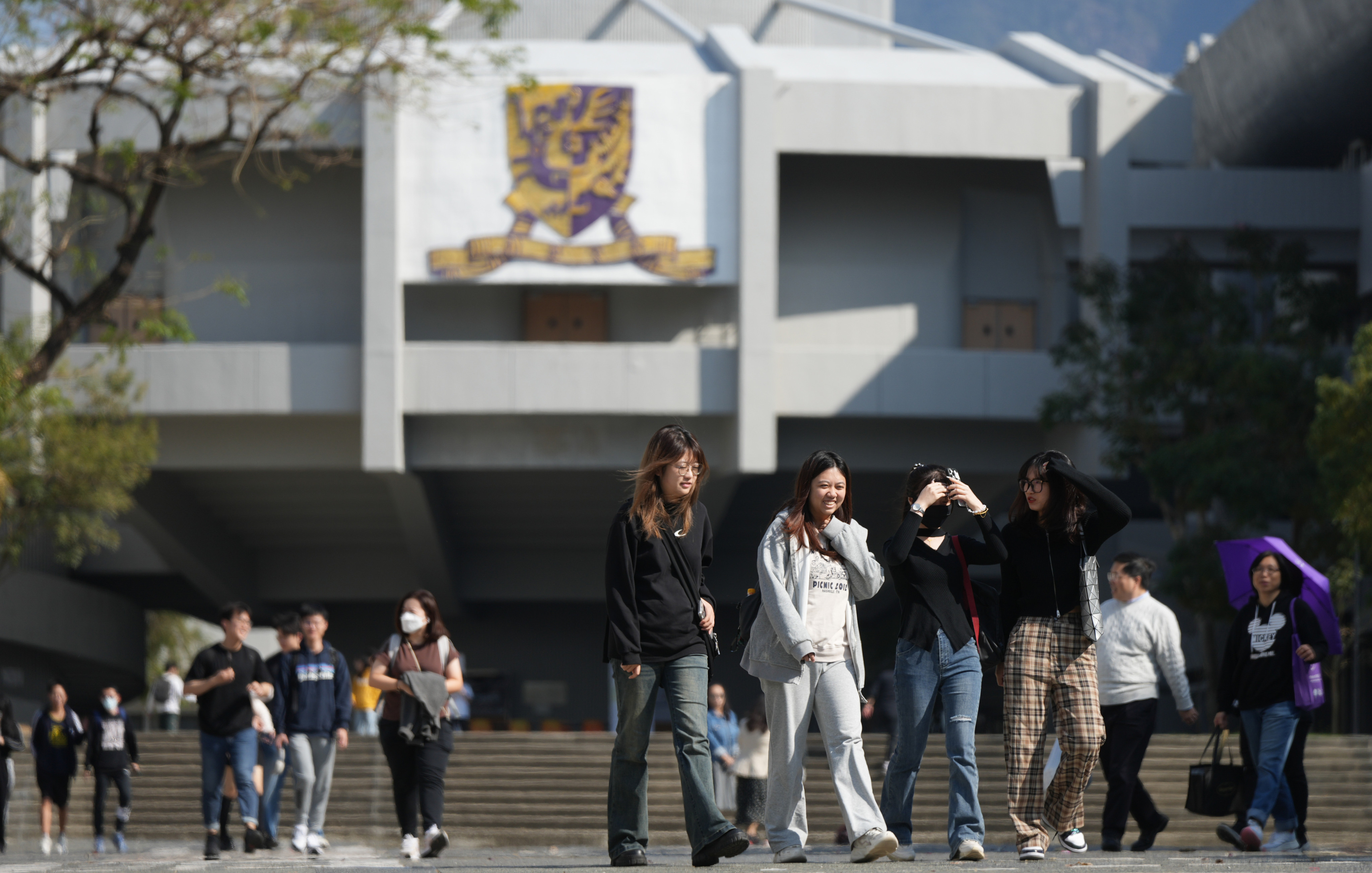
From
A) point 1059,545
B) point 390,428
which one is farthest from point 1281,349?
point 1059,545

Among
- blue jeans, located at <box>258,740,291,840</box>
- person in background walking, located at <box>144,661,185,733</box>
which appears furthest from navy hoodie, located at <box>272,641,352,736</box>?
person in background walking, located at <box>144,661,185,733</box>

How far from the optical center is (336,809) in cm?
1177

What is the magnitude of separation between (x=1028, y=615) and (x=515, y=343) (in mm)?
18165

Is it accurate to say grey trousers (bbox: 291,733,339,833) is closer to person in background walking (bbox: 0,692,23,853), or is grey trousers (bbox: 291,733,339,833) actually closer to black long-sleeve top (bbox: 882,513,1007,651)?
person in background walking (bbox: 0,692,23,853)

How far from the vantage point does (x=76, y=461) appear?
2125cm

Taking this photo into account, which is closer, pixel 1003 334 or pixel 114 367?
pixel 114 367

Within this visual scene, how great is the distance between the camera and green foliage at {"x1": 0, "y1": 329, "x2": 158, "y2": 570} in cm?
2112

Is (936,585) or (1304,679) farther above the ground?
(936,585)

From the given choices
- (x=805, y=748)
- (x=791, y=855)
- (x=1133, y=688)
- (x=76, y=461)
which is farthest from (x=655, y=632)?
(x=76, y=461)

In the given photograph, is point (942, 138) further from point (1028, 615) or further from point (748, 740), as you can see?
point (1028, 615)

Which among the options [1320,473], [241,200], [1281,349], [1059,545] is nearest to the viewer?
[1059,545]

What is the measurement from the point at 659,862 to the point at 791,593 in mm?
1666

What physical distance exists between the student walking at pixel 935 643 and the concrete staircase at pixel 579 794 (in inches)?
146

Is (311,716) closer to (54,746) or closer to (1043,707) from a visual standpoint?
(54,746)
